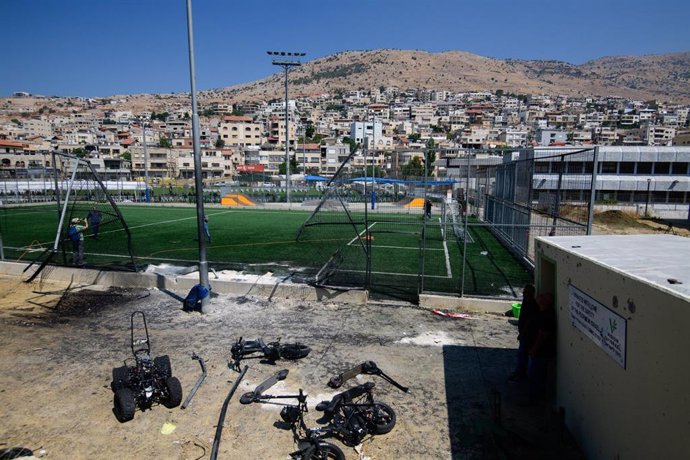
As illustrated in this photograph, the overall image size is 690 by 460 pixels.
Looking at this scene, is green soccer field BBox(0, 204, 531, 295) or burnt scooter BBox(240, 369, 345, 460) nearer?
burnt scooter BBox(240, 369, 345, 460)

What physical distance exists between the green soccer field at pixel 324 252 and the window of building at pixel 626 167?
36.4 m

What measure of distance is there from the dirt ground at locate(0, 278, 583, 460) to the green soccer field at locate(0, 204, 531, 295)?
2281 mm

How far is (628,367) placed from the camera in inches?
153

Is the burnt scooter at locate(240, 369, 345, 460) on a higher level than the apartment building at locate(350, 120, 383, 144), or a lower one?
lower

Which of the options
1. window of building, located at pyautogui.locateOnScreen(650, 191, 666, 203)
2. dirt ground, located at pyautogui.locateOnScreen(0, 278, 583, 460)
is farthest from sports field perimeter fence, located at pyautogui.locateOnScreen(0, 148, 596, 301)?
window of building, located at pyautogui.locateOnScreen(650, 191, 666, 203)

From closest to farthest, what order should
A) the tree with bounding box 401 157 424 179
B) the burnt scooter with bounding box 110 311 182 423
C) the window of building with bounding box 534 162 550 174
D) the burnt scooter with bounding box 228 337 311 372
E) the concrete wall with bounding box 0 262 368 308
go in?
1. the burnt scooter with bounding box 110 311 182 423
2. the burnt scooter with bounding box 228 337 311 372
3. the concrete wall with bounding box 0 262 368 308
4. the window of building with bounding box 534 162 550 174
5. the tree with bounding box 401 157 424 179

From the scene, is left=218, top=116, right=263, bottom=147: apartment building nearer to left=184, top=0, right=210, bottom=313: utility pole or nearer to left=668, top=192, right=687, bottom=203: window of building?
left=668, top=192, right=687, bottom=203: window of building

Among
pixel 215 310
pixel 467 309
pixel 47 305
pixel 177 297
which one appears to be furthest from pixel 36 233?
pixel 467 309

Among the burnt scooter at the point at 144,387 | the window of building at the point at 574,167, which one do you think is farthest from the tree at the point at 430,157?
the burnt scooter at the point at 144,387

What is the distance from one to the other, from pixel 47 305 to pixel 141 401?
707cm

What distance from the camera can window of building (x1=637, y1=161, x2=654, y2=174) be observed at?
50150 millimetres

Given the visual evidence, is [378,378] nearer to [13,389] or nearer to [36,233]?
[13,389]

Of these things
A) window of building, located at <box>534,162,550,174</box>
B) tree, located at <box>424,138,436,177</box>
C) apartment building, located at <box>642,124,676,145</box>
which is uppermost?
apartment building, located at <box>642,124,676,145</box>

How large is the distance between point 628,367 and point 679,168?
60869mm
